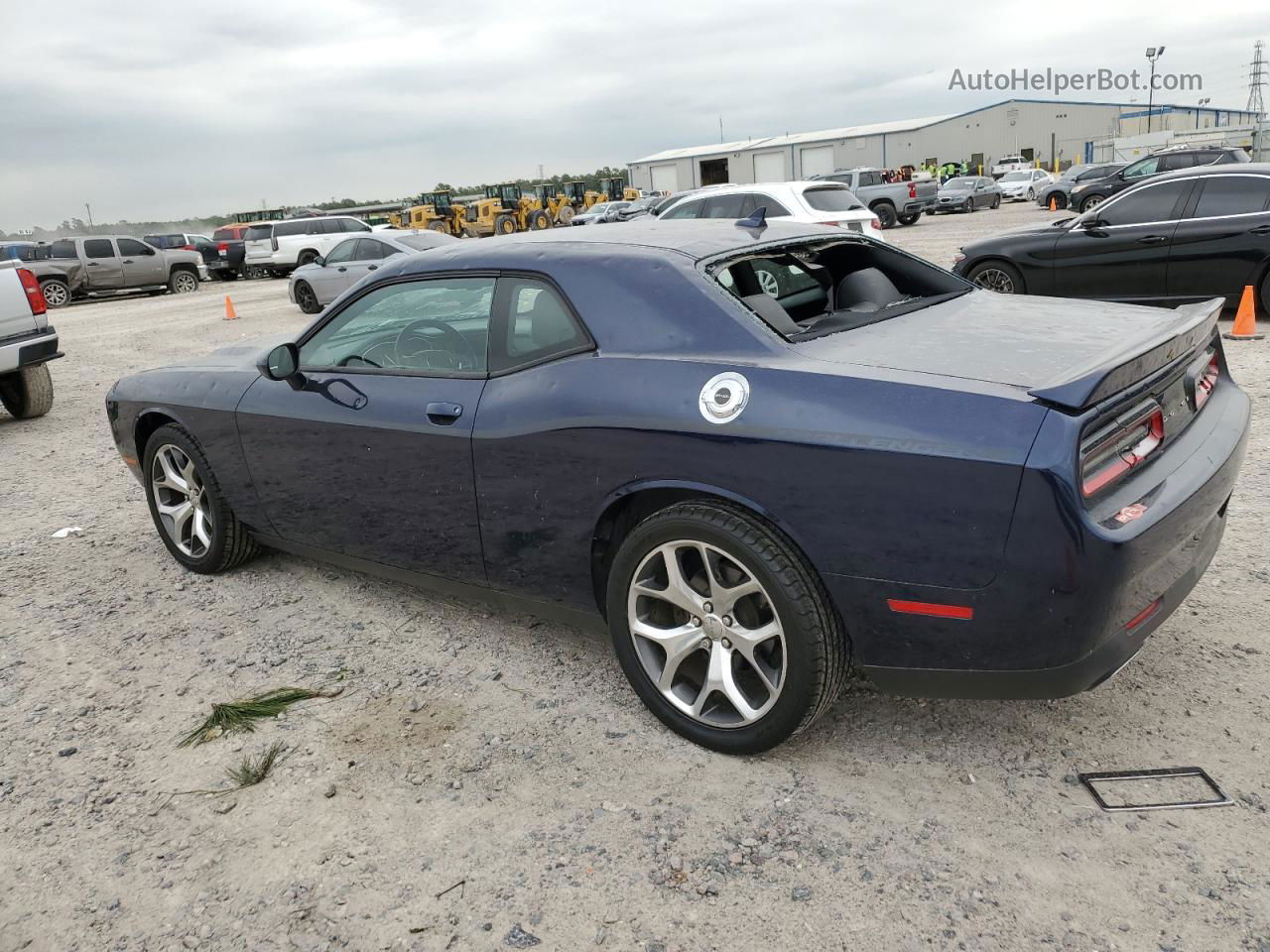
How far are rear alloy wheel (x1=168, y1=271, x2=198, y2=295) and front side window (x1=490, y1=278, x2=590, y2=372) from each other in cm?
2553

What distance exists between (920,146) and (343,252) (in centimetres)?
6637

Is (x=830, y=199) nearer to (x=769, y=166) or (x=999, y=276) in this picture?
(x=999, y=276)

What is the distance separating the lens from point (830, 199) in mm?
15797

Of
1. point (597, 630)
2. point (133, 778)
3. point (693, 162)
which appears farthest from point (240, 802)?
point (693, 162)

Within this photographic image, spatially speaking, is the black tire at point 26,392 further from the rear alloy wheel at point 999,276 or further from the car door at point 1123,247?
the car door at point 1123,247

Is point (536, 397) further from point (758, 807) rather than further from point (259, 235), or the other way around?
point (259, 235)

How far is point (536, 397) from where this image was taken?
3096 millimetres

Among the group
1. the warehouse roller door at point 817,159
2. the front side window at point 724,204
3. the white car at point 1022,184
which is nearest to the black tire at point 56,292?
the front side window at point 724,204

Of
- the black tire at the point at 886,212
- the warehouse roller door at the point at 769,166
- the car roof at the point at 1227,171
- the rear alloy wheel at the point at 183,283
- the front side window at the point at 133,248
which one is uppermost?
the warehouse roller door at the point at 769,166

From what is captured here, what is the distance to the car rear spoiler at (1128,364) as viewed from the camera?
89.4 inches

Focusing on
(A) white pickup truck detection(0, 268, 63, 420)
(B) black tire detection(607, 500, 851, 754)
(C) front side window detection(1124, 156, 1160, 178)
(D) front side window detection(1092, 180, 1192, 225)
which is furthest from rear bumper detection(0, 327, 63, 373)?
(C) front side window detection(1124, 156, 1160, 178)

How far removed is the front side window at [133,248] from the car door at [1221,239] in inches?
945

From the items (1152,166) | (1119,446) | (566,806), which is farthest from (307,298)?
(1152,166)

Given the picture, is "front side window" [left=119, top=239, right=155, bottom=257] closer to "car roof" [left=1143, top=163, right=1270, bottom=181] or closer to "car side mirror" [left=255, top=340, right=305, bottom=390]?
"car roof" [left=1143, top=163, right=1270, bottom=181]
